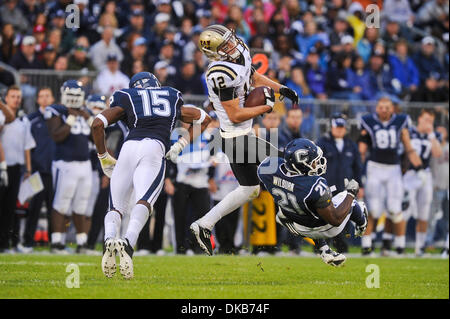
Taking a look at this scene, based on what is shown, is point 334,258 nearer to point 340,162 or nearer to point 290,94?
point 290,94

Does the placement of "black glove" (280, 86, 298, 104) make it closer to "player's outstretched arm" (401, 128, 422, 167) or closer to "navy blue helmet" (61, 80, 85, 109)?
"navy blue helmet" (61, 80, 85, 109)

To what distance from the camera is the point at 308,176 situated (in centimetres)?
804

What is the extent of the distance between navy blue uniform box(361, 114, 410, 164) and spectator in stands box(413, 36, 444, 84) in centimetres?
458

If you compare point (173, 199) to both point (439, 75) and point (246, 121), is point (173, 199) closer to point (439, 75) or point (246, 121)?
point (246, 121)

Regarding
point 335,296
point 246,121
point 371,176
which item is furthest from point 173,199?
point 335,296

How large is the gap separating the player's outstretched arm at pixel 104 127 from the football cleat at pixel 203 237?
3.29 feet

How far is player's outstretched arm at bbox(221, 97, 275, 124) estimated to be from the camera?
832cm

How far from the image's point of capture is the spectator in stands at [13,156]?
454 inches

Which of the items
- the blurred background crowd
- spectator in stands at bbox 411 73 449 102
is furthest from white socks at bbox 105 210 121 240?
spectator in stands at bbox 411 73 449 102

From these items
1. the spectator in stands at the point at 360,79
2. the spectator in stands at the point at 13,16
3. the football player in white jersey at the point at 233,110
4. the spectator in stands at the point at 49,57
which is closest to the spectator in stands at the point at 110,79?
the spectator in stands at the point at 49,57

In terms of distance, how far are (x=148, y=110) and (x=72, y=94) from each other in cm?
371

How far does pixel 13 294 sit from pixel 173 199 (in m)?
5.51

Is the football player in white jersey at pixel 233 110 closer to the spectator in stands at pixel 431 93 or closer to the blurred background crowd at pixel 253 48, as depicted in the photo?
the blurred background crowd at pixel 253 48

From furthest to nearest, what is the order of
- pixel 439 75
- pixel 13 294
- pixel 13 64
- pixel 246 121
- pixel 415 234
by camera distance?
pixel 439 75 < pixel 415 234 < pixel 13 64 < pixel 246 121 < pixel 13 294
